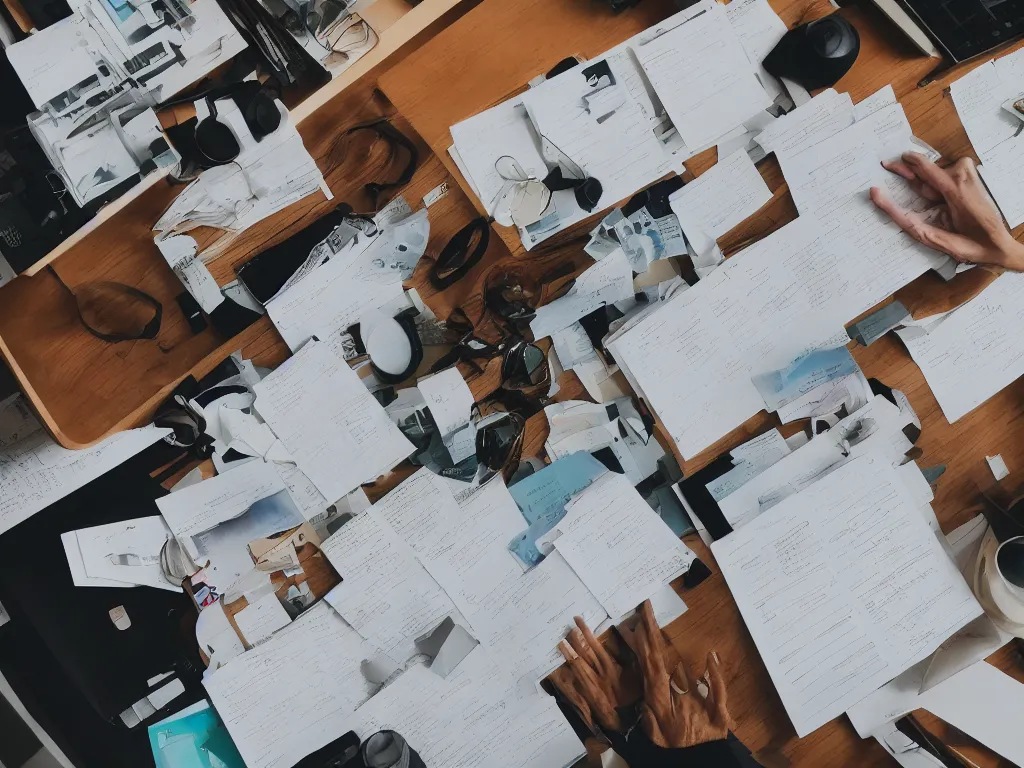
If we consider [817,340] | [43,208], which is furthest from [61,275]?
[817,340]

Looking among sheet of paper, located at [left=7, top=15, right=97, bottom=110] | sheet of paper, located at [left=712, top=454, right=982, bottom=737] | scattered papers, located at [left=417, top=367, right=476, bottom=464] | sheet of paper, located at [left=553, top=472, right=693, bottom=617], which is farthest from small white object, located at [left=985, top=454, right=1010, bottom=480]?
sheet of paper, located at [left=7, top=15, right=97, bottom=110]

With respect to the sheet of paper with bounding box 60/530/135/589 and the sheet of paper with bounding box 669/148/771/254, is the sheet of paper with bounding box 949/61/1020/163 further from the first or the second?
the sheet of paper with bounding box 60/530/135/589

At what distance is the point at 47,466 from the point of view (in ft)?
4.26

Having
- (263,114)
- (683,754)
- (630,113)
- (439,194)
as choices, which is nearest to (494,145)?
(439,194)

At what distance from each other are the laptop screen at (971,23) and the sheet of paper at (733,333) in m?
0.44

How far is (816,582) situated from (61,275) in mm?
1503

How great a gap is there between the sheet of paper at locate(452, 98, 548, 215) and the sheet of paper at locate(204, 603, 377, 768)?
0.81 metres

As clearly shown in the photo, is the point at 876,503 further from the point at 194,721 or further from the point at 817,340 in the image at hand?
the point at 194,721

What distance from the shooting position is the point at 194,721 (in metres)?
1.31

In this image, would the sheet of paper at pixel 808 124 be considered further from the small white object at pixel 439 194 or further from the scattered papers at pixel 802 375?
the small white object at pixel 439 194

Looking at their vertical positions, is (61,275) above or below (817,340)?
above

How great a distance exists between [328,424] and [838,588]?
1006 mm

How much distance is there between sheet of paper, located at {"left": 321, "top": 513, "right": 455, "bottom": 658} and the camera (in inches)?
52.8

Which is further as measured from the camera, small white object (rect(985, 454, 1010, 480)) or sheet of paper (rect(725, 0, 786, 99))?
small white object (rect(985, 454, 1010, 480))
